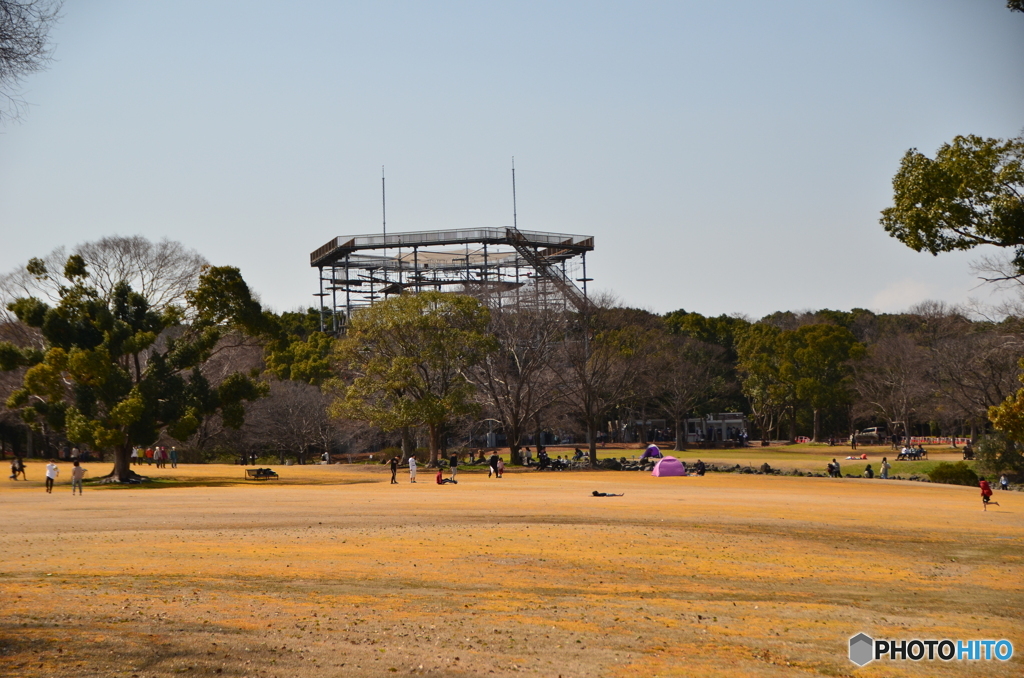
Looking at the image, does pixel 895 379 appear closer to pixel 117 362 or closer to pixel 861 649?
pixel 117 362

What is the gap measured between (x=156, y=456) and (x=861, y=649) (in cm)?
5162

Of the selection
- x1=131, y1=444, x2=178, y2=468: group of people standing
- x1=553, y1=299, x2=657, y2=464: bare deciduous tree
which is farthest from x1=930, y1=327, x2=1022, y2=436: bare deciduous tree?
x1=131, y1=444, x2=178, y2=468: group of people standing

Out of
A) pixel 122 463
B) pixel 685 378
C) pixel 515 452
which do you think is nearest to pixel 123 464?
pixel 122 463

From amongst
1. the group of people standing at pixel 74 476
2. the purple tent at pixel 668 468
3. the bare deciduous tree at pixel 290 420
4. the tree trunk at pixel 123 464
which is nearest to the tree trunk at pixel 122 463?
the tree trunk at pixel 123 464

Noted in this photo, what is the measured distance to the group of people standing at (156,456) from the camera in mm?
55375

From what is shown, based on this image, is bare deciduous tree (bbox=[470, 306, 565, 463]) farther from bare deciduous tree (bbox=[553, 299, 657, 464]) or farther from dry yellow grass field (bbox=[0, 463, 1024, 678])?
dry yellow grass field (bbox=[0, 463, 1024, 678])

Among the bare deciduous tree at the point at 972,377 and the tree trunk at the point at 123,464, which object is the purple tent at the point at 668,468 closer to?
the bare deciduous tree at the point at 972,377

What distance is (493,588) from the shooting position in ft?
47.2

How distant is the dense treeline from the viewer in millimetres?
42625

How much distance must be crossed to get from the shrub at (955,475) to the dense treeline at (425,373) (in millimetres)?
6520

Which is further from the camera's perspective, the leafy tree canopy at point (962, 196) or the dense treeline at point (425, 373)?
the dense treeline at point (425, 373)

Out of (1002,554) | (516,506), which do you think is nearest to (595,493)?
(516,506)

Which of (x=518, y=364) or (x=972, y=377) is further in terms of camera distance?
(x=972, y=377)

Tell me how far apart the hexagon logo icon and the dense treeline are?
1303 centimetres
